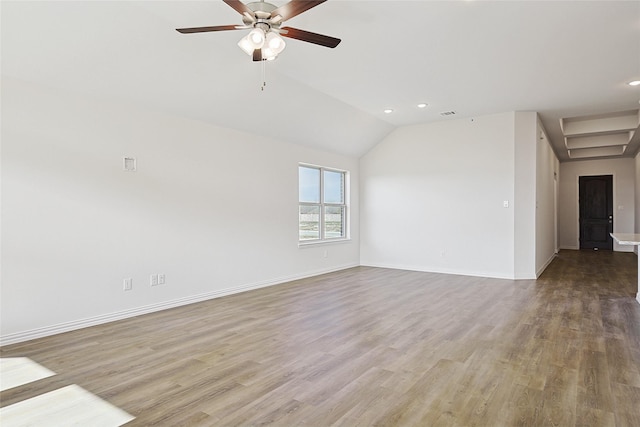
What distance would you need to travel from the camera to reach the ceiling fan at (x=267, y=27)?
244 centimetres

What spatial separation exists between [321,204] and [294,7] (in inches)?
192

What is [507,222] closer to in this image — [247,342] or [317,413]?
[247,342]

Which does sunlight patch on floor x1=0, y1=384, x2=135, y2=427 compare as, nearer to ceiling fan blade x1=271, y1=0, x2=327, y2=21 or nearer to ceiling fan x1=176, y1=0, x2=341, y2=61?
ceiling fan x1=176, y1=0, x2=341, y2=61

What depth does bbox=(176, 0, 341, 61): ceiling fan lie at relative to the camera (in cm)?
244

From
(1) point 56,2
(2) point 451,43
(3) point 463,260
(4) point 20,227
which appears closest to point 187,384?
(4) point 20,227

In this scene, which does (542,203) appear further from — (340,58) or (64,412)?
(64,412)

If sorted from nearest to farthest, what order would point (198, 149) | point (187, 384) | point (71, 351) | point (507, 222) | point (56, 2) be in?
1. point (187, 384)
2. point (56, 2)
3. point (71, 351)
4. point (198, 149)
5. point (507, 222)

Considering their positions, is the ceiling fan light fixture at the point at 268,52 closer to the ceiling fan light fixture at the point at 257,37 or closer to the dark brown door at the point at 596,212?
the ceiling fan light fixture at the point at 257,37

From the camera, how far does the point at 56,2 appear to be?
2.84 metres

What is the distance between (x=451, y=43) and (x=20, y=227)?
4379 millimetres

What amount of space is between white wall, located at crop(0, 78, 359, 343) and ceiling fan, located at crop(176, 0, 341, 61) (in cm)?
181

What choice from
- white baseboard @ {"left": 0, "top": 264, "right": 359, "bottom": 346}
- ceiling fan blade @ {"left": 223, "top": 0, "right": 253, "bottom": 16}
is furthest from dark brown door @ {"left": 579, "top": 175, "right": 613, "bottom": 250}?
ceiling fan blade @ {"left": 223, "top": 0, "right": 253, "bottom": 16}

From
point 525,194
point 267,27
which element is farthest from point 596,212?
point 267,27

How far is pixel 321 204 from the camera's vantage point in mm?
7152
